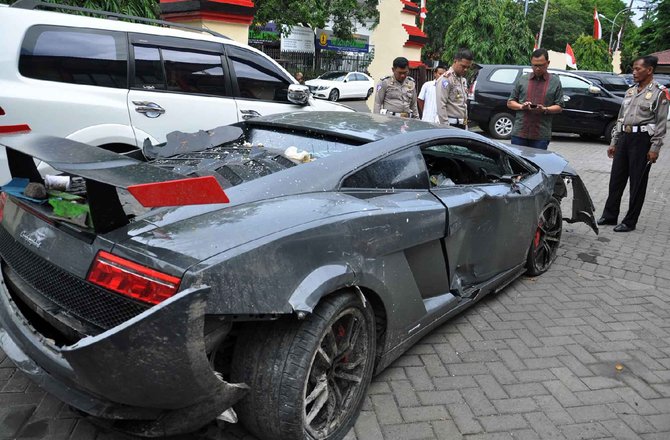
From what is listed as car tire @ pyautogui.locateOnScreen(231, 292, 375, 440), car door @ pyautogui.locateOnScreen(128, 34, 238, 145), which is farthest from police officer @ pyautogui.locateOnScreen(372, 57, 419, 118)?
car tire @ pyautogui.locateOnScreen(231, 292, 375, 440)

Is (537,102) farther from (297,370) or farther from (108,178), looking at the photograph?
(108,178)

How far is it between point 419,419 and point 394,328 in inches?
18.0

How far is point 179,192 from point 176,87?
359 centimetres

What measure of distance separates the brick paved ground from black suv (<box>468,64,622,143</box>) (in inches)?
343

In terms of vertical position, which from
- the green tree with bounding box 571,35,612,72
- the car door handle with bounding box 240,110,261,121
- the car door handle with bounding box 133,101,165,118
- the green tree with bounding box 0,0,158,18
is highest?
the green tree with bounding box 571,35,612,72

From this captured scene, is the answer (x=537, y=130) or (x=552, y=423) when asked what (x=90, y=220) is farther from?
(x=537, y=130)

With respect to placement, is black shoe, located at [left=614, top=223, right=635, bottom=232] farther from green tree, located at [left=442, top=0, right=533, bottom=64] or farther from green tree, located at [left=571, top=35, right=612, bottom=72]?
green tree, located at [left=571, top=35, right=612, bottom=72]

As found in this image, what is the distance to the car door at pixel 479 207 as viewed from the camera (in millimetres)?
3139

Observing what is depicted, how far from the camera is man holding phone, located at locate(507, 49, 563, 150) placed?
6059mm

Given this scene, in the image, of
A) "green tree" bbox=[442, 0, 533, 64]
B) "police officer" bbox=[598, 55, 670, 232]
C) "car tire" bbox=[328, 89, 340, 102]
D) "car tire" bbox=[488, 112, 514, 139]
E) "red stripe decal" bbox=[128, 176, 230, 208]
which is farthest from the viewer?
"green tree" bbox=[442, 0, 533, 64]

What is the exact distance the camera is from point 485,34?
26062 millimetres

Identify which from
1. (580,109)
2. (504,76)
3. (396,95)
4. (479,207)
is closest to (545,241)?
(479,207)

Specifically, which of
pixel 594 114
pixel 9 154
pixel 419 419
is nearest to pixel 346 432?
pixel 419 419

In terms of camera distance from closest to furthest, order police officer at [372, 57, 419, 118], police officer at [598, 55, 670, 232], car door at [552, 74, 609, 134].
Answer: police officer at [598, 55, 670, 232], police officer at [372, 57, 419, 118], car door at [552, 74, 609, 134]
